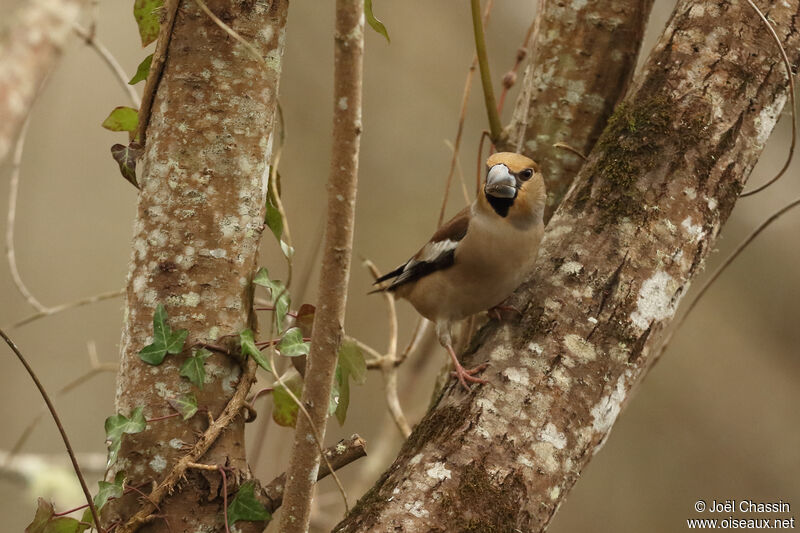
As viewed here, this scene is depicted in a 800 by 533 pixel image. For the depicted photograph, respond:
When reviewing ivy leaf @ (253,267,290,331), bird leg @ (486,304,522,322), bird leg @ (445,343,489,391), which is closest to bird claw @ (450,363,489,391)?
bird leg @ (445,343,489,391)

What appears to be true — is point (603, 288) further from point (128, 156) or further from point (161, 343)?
point (128, 156)

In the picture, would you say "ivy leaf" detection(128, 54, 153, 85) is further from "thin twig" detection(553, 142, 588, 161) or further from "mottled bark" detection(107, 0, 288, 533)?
"thin twig" detection(553, 142, 588, 161)

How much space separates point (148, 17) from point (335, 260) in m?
1.26

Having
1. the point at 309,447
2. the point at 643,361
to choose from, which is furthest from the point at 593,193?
the point at 309,447

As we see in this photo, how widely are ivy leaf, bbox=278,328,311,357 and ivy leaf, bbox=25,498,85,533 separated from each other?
2.28 ft

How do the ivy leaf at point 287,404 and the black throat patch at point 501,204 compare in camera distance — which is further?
the black throat patch at point 501,204

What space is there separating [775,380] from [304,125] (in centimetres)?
435

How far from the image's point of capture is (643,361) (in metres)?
2.43

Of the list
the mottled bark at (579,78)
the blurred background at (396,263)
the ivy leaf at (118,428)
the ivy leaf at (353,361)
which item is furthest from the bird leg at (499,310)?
the blurred background at (396,263)

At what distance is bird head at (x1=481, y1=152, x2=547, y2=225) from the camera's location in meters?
2.86

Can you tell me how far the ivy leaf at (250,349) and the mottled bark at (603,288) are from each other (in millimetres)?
444

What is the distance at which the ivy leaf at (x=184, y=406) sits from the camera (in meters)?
2.08

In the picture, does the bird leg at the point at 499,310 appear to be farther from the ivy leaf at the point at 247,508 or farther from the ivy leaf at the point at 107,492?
the ivy leaf at the point at 107,492

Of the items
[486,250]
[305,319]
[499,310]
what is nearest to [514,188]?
[486,250]
